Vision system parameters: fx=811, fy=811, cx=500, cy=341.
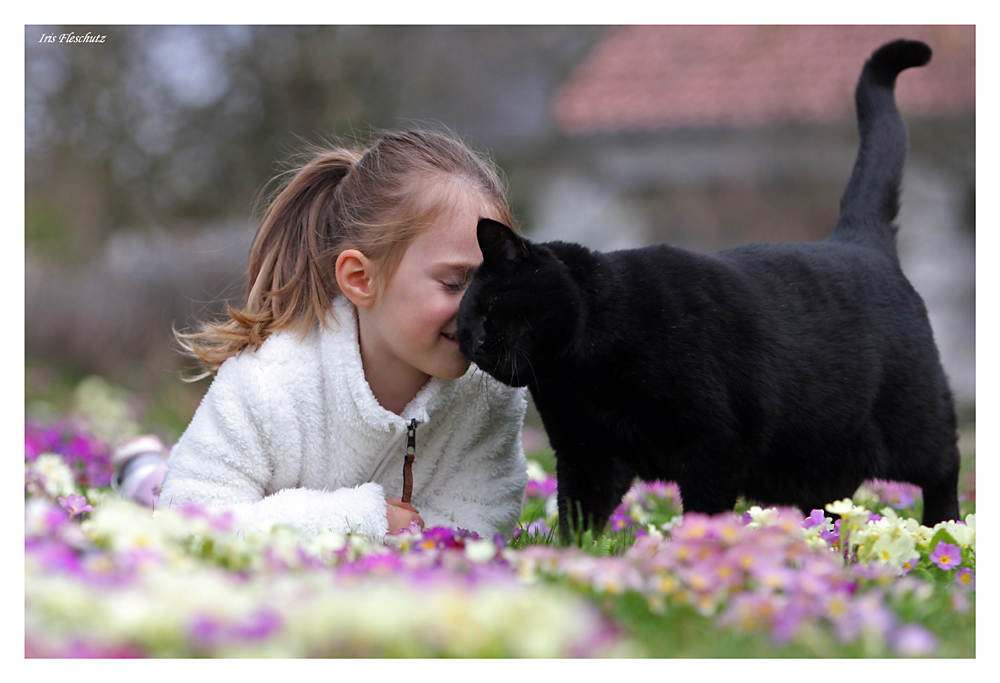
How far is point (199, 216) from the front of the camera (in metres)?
8.61

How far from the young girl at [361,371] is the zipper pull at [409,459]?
3cm

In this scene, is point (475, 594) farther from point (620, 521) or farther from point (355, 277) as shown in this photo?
point (355, 277)

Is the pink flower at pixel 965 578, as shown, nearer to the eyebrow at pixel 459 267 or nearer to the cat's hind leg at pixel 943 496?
the cat's hind leg at pixel 943 496

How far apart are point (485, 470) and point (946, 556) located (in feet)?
4.18

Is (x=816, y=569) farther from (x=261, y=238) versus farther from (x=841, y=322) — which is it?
(x=261, y=238)

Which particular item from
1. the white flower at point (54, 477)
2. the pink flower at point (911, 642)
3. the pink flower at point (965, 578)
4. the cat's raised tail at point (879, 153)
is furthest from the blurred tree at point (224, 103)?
the pink flower at point (911, 642)

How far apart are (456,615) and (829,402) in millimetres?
1398

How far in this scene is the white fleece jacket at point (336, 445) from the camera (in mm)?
2203

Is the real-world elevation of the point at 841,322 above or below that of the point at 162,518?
above

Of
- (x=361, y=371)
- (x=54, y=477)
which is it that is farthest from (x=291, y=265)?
(x=54, y=477)

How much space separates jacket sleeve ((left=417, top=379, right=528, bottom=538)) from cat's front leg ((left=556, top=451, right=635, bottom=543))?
29cm

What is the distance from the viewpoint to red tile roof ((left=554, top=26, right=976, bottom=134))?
5605 millimetres

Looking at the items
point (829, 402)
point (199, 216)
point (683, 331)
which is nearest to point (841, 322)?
point (829, 402)

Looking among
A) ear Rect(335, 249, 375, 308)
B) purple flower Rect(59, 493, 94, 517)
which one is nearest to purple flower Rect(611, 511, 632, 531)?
ear Rect(335, 249, 375, 308)
